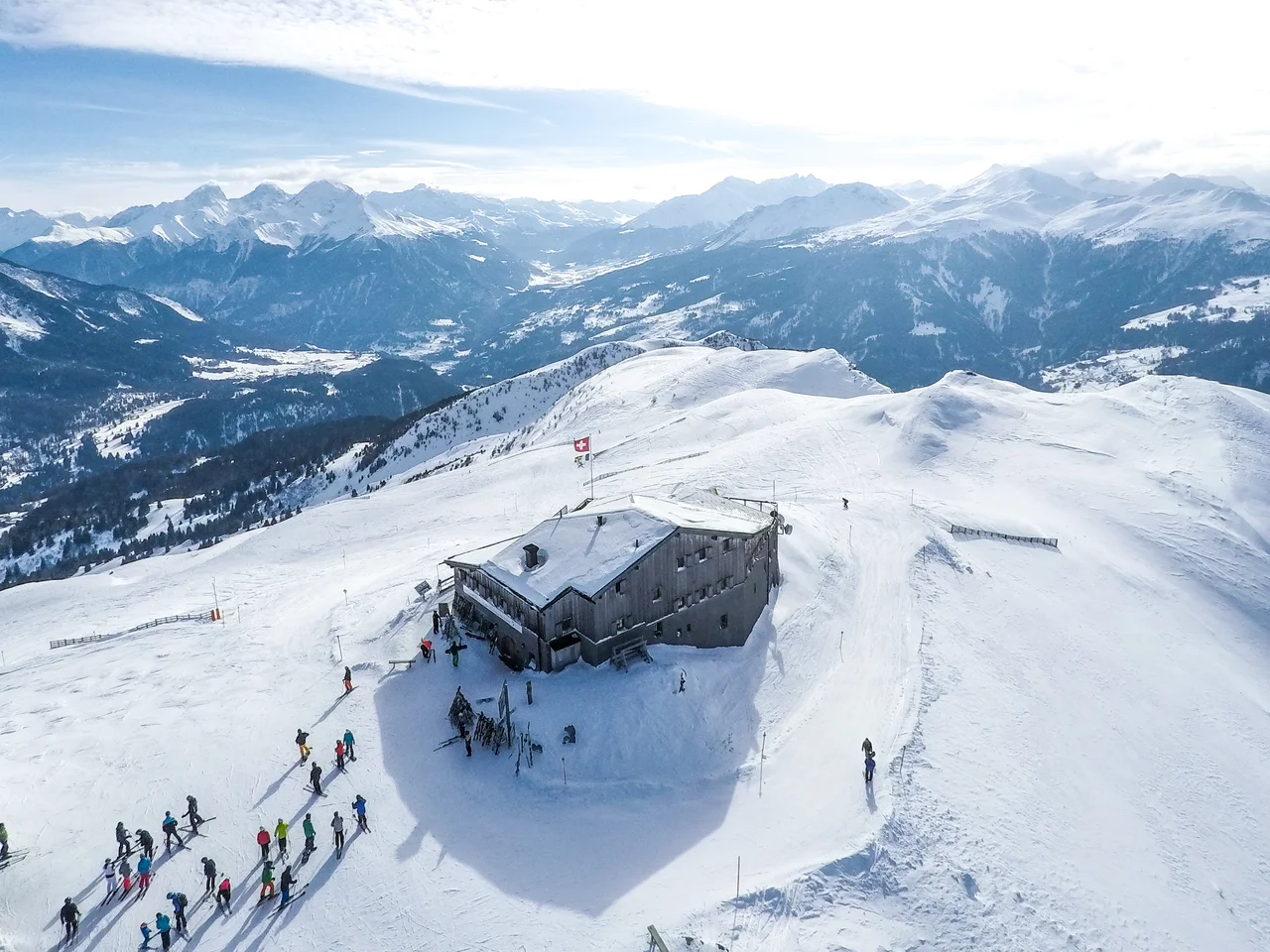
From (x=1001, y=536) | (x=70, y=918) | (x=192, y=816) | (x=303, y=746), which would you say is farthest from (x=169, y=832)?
(x=1001, y=536)

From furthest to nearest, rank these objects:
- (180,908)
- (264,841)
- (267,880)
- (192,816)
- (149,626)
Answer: (149,626), (192,816), (264,841), (267,880), (180,908)

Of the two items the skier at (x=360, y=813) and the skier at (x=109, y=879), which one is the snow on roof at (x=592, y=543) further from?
the skier at (x=109, y=879)

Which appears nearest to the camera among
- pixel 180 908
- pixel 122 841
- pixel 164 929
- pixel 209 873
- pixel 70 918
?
pixel 164 929

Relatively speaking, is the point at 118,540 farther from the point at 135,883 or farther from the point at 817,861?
the point at 817,861

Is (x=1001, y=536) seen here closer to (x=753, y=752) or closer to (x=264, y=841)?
(x=753, y=752)

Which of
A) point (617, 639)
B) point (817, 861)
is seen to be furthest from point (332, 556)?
point (817, 861)

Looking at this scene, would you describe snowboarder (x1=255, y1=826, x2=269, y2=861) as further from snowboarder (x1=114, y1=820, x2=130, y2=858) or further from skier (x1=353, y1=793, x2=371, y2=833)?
snowboarder (x1=114, y1=820, x2=130, y2=858)

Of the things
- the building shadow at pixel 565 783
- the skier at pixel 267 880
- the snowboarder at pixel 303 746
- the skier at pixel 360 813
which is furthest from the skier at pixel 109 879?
the building shadow at pixel 565 783
